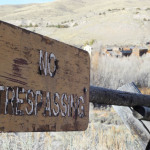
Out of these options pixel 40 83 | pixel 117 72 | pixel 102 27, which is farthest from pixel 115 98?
pixel 102 27

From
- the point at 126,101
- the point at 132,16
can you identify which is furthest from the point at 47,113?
the point at 132,16

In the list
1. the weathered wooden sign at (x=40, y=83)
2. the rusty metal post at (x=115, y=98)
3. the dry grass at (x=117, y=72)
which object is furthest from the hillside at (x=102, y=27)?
the weathered wooden sign at (x=40, y=83)

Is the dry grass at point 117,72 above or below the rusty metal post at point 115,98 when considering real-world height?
below

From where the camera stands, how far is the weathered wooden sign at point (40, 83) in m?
1.41

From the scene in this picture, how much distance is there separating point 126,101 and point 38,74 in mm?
933

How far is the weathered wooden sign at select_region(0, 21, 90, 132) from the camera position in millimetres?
1408

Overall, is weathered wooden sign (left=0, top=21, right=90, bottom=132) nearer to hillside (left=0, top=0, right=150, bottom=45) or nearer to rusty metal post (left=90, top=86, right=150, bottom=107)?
rusty metal post (left=90, top=86, right=150, bottom=107)

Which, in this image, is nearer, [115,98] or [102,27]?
[115,98]

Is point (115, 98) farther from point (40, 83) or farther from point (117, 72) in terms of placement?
point (117, 72)

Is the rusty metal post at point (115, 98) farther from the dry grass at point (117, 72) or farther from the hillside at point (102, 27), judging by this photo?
the hillside at point (102, 27)

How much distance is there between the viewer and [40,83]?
1607mm

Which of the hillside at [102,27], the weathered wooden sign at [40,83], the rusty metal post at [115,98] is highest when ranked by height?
the weathered wooden sign at [40,83]

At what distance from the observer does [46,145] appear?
13.7ft

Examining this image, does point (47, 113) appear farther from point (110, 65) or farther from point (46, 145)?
point (110, 65)
